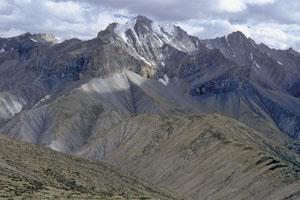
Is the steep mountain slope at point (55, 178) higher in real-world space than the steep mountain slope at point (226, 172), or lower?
higher

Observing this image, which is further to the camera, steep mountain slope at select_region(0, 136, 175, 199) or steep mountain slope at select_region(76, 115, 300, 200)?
steep mountain slope at select_region(76, 115, 300, 200)

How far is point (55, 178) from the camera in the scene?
10462 centimetres

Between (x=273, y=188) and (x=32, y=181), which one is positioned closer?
(x=32, y=181)

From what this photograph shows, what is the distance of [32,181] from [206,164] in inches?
3933

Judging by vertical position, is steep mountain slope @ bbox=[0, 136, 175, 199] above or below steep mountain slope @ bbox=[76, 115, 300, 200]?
above

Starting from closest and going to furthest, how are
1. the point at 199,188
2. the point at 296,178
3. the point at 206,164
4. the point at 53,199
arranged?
the point at 53,199
the point at 296,178
the point at 199,188
the point at 206,164

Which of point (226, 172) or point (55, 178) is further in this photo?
point (226, 172)

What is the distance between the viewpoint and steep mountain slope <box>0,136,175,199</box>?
79.0m

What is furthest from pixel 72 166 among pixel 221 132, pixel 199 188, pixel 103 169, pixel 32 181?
pixel 221 132

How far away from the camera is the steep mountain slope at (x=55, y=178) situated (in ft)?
259

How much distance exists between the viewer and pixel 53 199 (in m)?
74.2

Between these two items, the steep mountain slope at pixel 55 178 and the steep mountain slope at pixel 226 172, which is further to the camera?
the steep mountain slope at pixel 226 172

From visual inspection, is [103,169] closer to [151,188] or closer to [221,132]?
[151,188]

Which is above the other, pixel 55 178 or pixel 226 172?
pixel 55 178
